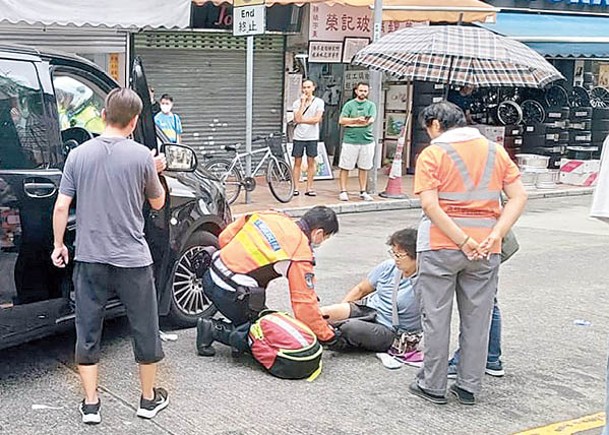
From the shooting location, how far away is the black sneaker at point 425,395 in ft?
17.0

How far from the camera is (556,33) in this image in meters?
17.8

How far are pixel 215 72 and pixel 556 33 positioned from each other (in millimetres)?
6888

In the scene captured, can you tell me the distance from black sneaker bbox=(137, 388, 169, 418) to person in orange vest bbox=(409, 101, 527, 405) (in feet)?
4.91

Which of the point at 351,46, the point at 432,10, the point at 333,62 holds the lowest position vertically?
the point at 333,62

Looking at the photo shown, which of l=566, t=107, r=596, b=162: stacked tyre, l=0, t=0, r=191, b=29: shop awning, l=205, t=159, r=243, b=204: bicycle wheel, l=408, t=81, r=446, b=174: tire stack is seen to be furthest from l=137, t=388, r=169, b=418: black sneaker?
l=566, t=107, r=596, b=162: stacked tyre

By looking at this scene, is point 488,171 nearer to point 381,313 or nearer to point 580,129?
point 381,313

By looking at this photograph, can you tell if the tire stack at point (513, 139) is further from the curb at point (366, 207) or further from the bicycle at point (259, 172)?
the bicycle at point (259, 172)

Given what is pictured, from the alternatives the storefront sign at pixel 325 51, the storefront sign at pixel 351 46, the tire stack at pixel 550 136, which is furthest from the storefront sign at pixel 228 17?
the tire stack at pixel 550 136

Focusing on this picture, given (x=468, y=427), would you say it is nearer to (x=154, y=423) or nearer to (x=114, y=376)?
(x=154, y=423)

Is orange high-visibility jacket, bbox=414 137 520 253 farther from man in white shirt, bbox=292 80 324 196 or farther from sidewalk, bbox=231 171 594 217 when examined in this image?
man in white shirt, bbox=292 80 324 196

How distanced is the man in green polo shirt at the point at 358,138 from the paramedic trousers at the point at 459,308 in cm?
865

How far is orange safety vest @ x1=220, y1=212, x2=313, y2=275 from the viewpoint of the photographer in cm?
546

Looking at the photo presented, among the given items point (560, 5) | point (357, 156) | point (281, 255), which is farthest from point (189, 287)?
point (560, 5)

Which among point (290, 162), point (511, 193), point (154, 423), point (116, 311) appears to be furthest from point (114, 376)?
point (290, 162)
